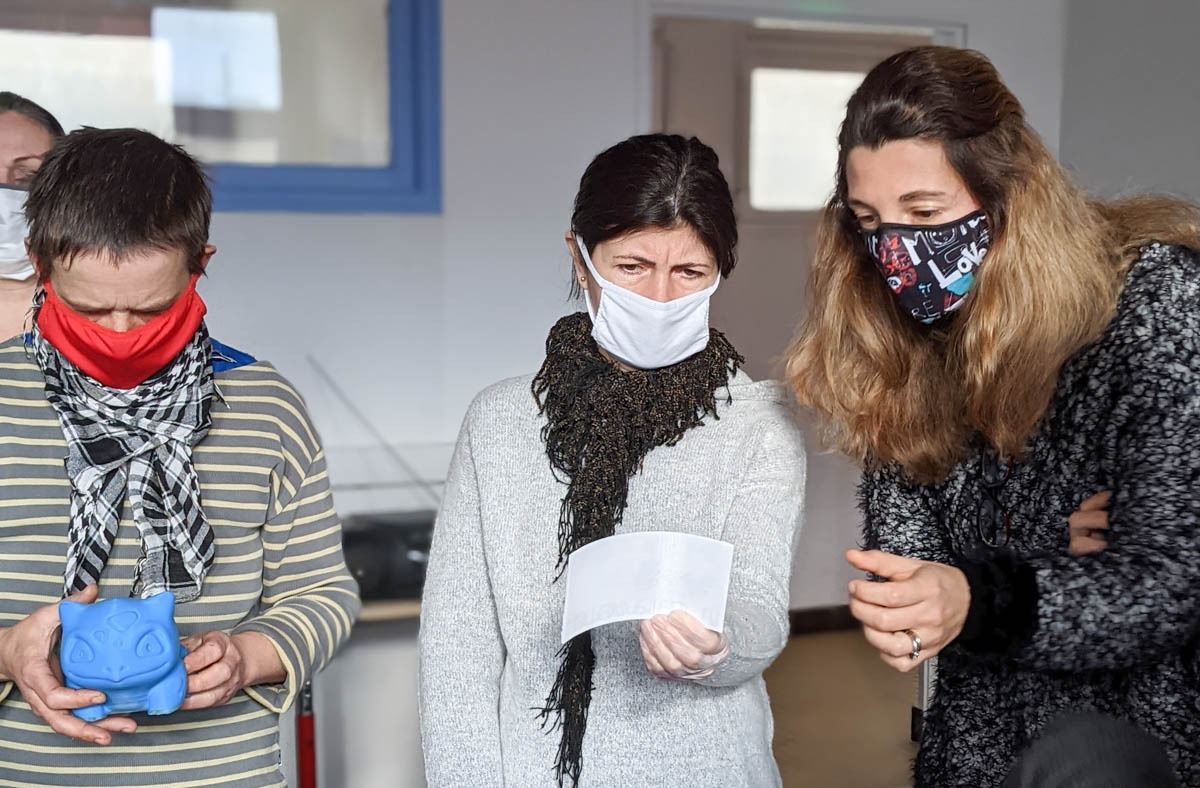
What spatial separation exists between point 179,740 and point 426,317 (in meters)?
2.05

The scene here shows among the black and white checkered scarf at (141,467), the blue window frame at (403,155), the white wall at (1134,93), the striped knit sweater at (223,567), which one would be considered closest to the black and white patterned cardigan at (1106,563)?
the striped knit sweater at (223,567)

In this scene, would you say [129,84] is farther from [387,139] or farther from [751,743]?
[751,743]

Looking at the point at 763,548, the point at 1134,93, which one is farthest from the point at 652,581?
the point at 1134,93

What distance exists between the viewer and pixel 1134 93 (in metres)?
4.19

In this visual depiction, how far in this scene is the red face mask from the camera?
56.3 inches

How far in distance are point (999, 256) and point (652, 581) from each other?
607 mm

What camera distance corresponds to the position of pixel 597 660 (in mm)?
1633

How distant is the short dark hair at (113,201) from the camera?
4.66 ft

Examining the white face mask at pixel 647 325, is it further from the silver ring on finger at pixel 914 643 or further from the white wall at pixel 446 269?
the white wall at pixel 446 269

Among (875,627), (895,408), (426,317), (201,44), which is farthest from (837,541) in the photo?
(875,627)

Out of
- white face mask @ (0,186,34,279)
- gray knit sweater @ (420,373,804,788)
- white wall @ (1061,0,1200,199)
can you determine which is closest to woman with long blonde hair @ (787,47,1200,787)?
gray knit sweater @ (420,373,804,788)

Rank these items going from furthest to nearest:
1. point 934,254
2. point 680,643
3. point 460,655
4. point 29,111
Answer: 1. point 29,111
2. point 460,655
3. point 934,254
4. point 680,643

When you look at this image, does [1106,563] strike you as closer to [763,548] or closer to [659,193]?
[763,548]

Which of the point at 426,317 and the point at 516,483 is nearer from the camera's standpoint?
the point at 516,483
